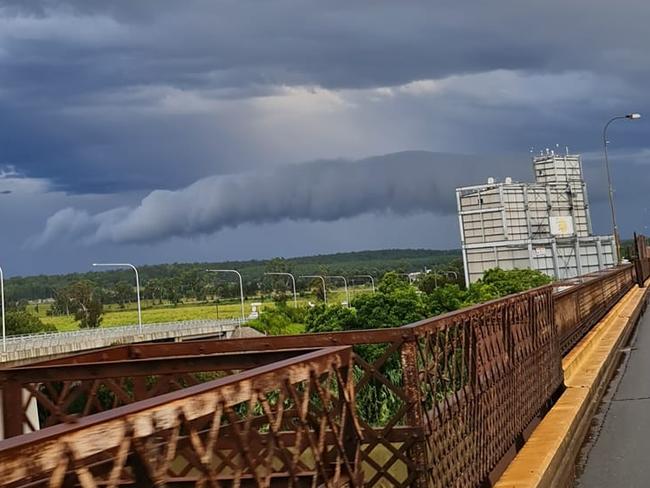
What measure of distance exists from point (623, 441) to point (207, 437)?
7.47 m

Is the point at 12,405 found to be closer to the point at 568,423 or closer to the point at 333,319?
the point at 568,423

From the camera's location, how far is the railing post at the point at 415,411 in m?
4.77

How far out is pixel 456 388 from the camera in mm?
5777

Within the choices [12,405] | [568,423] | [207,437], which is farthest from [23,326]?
[207,437]

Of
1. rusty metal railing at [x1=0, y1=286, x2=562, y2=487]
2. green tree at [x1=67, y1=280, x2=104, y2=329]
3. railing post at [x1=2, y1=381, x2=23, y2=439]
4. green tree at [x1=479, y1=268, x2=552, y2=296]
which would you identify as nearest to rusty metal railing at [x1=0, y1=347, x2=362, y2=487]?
rusty metal railing at [x1=0, y1=286, x2=562, y2=487]

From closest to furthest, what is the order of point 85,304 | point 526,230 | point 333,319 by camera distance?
point 333,319 → point 526,230 → point 85,304

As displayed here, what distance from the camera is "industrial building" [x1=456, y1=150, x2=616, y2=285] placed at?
93.9 metres

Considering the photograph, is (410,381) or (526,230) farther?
(526,230)

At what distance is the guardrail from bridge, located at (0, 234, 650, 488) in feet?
0.04

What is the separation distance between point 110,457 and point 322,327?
138ft

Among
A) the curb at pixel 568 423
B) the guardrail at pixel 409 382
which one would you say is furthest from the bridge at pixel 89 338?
the guardrail at pixel 409 382

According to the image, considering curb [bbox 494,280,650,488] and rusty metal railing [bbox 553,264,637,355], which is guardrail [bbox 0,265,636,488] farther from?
rusty metal railing [bbox 553,264,637,355]

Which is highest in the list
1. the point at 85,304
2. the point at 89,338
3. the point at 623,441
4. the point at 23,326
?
the point at 85,304

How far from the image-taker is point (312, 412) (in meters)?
3.62
